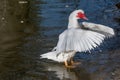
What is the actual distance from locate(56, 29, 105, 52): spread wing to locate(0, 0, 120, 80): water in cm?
65

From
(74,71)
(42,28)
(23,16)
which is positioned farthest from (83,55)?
(23,16)

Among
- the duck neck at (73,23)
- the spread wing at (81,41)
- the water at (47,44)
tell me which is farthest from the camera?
the duck neck at (73,23)

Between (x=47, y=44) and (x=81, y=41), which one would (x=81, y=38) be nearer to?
(x=81, y=41)

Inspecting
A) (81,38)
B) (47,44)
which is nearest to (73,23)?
(81,38)

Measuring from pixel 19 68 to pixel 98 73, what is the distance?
62.7 inches

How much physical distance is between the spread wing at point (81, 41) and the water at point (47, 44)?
2.14ft

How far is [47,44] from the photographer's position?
1054 centimetres

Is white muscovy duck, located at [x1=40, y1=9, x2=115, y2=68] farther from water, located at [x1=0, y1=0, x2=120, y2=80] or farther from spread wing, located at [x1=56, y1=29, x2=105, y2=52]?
water, located at [x1=0, y1=0, x2=120, y2=80]

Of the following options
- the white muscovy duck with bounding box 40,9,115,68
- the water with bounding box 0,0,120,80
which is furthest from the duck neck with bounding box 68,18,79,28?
the water with bounding box 0,0,120,80

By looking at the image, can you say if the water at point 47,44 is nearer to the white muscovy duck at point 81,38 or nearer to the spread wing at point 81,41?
the white muscovy duck at point 81,38

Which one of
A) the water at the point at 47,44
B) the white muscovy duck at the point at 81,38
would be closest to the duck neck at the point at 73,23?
the white muscovy duck at the point at 81,38

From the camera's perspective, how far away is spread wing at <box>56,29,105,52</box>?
27.5 feet

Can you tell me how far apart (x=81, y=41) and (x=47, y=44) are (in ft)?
7.11

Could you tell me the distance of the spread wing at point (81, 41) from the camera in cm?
838
